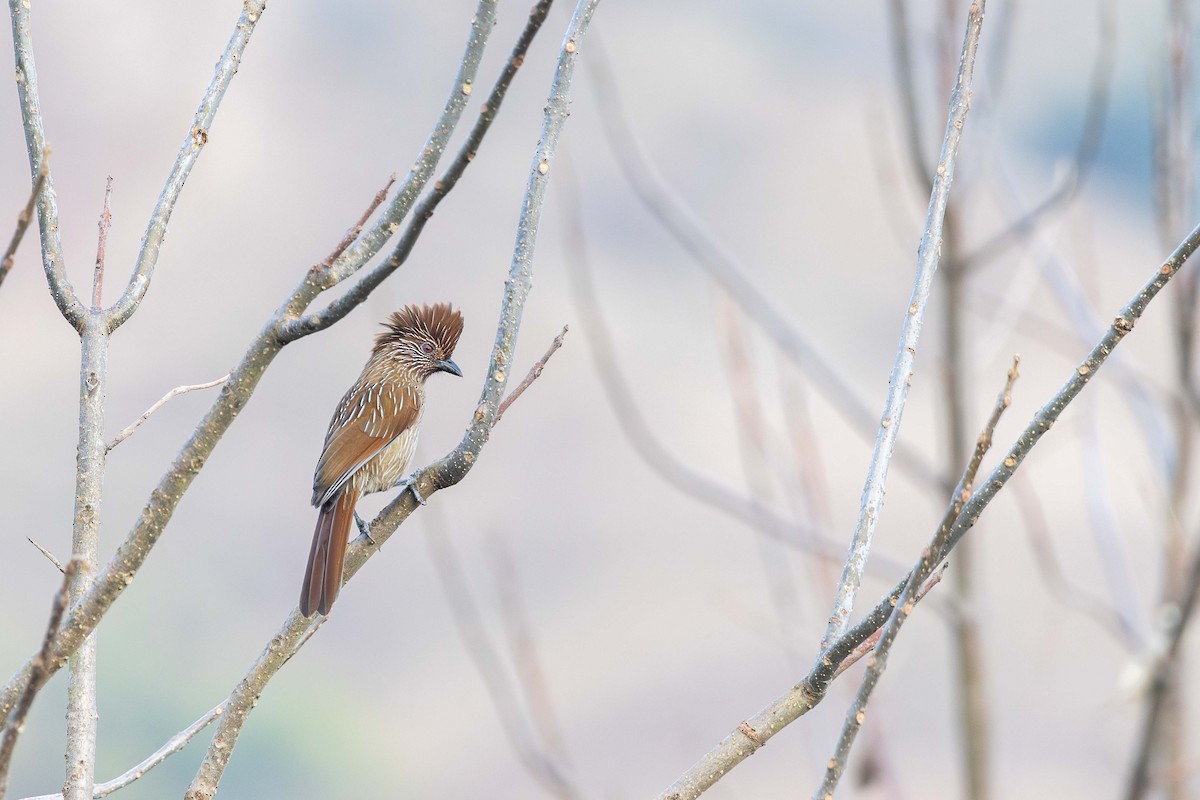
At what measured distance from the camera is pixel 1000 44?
300 centimetres

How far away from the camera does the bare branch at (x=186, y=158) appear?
2287 millimetres

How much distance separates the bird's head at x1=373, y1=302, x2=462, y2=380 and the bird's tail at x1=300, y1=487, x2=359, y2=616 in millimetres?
908

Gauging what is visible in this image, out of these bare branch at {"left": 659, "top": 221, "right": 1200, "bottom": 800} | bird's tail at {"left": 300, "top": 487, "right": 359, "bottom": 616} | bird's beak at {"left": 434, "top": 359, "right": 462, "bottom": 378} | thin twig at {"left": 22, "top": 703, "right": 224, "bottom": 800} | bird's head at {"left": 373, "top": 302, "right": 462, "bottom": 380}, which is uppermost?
bird's head at {"left": 373, "top": 302, "right": 462, "bottom": 380}

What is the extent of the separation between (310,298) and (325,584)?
5.07 ft

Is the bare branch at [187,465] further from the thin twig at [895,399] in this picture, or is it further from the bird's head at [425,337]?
the bird's head at [425,337]

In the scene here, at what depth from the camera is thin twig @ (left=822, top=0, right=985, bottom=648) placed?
1.86 m

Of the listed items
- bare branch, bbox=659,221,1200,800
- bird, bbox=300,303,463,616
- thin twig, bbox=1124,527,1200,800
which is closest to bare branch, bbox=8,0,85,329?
bird, bbox=300,303,463,616

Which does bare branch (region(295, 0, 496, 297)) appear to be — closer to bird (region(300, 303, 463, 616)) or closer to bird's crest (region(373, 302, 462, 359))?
bird (region(300, 303, 463, 616))

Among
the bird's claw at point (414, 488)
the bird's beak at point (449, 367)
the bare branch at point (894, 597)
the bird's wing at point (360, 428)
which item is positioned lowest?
the bare branch at point (894, 597)

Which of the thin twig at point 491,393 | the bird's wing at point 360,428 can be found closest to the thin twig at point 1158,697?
the thin twig at point 491,393

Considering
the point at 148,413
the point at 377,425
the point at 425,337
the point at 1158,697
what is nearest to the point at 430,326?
the point at 425,337

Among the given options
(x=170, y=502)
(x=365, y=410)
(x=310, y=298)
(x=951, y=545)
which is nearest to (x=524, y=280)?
(x=310, y=298)

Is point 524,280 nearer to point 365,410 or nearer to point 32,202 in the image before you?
point 32,202

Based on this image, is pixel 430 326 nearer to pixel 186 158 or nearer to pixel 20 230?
pixel 186 158
